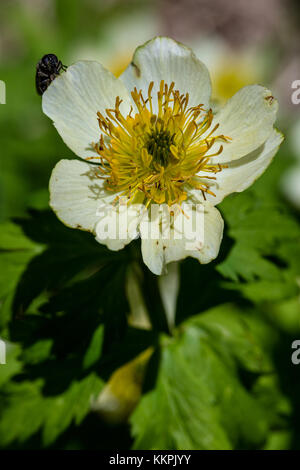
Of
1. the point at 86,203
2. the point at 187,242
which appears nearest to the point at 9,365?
the point at 86,203

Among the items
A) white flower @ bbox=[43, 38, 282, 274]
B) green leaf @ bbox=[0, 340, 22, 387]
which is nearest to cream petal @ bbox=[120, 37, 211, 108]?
white flower @ bbox=[43, 38, 282, 274]

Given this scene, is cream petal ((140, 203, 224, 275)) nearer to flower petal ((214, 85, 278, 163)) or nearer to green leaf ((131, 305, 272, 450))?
flower petal ((214, 85, 278, 163))

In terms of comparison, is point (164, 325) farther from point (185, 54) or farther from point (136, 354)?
point (185, 54)

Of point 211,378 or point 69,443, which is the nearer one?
point 211,378

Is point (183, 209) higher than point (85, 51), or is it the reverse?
point (85, 51)

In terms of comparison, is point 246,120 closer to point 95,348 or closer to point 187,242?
point 187,242
